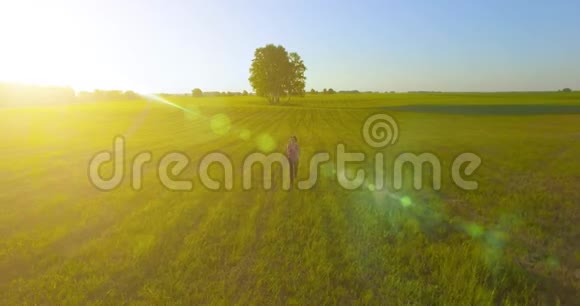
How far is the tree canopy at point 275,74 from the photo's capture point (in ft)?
265

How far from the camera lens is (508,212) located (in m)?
9.34

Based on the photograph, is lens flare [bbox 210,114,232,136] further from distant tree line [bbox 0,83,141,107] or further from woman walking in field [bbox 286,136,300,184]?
distant tree line [bbox 0,83,141,107]

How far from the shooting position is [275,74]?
80938mm

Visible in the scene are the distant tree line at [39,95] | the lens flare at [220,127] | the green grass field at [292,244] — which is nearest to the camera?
the green grass field at [292,244]

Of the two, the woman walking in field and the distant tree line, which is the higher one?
the distant tree line

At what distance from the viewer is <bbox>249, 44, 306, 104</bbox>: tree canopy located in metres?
80.8

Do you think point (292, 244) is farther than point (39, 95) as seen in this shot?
No

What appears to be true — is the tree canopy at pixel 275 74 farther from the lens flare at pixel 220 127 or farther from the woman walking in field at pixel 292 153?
the woman walking in field at pixel 292 153

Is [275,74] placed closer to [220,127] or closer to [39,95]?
[220,127]


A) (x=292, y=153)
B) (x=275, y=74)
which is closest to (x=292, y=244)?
(x=292, y=153)

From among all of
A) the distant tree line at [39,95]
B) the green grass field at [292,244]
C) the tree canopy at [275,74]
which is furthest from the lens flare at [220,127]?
the distant tree line at [39,95]

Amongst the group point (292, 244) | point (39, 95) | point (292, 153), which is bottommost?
point (292, 244)

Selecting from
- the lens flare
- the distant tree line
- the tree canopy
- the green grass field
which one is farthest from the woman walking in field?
the distant tree line

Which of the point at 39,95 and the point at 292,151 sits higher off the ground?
the point at 39,95
